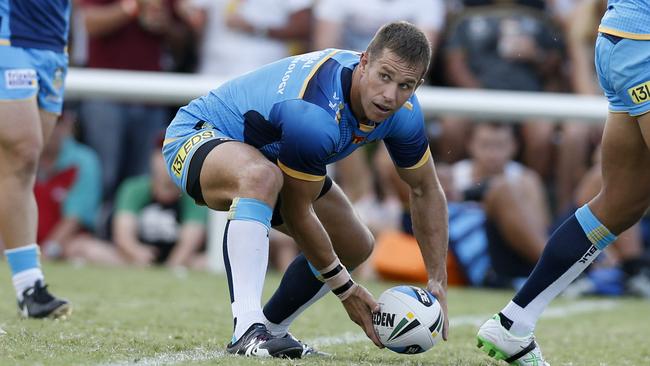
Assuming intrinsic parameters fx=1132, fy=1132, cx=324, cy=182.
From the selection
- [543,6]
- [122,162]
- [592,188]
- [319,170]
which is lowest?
[122,162]

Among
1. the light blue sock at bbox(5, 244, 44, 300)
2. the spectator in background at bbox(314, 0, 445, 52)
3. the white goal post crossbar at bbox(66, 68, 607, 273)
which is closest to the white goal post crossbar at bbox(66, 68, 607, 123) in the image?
the white goal post crossbar at bbox(66, 68, 607, 273)

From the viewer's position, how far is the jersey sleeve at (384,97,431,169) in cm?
486

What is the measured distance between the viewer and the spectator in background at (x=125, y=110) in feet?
34.3

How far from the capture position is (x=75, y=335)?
5.20m

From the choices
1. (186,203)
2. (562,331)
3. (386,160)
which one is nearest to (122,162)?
(186,203)

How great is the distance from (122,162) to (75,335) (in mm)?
5609

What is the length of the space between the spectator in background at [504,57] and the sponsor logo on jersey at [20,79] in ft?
15.9

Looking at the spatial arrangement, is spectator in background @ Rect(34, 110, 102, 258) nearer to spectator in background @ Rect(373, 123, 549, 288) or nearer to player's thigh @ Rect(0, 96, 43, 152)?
spectator in background @ Rect(373, 123, 549, 288)

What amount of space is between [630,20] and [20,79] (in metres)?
3.14

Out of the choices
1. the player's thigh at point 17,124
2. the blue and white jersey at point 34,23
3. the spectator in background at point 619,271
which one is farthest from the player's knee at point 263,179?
the spectator in background at point 619,271

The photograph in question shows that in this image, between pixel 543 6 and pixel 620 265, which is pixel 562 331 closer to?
pixel 620 265

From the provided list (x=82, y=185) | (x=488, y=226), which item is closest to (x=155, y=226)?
(x=82, y=185)

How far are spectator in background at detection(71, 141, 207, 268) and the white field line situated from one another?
3337 mm

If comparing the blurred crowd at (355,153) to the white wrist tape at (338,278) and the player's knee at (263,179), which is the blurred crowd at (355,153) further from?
the player's knee at (263,179)
